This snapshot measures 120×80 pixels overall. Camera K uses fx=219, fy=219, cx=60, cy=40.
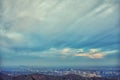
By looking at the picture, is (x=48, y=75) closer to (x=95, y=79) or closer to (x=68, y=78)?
(x=68, y=78)

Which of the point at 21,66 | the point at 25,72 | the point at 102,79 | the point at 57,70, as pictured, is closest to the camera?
the point at 21,66

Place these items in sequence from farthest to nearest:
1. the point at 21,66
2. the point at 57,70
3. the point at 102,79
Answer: the point at 102,79, the point at 57,70, the point at 21,66

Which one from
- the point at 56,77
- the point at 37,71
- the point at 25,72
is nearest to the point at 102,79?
the point at 56,77

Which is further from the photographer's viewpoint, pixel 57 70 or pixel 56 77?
pixel 56 77

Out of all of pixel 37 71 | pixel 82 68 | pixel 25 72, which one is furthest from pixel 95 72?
pixel 25 72

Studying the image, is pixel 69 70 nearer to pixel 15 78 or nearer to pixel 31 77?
pixel 31 77

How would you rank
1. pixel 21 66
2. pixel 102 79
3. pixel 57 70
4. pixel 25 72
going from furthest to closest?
1. pixel 102 79
2. pixel 57 70
3. pixel 25 72
4. pixel 21 66

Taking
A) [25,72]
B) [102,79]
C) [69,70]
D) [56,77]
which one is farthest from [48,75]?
[102,79]
